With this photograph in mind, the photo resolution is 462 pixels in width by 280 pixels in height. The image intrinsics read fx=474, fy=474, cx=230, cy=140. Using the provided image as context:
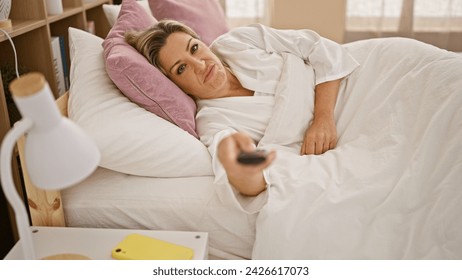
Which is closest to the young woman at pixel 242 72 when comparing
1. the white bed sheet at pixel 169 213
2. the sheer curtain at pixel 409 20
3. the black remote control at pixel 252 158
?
the white bed sheet at pixel 169 213

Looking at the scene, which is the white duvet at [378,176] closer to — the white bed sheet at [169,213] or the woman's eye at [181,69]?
the white bed sheet at [169,213]

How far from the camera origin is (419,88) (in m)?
1.26

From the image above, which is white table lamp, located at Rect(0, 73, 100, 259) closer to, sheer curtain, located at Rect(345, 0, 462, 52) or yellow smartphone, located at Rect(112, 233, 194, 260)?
yellow smartphone, located at Rect(112, 233, 194, 260)

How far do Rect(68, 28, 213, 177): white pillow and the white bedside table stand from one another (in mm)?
185

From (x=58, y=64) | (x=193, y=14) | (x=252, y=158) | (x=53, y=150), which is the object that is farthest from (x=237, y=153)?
(x=58, y=64)

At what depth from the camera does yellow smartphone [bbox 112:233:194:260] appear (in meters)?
0.89

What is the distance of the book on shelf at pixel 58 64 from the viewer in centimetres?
171

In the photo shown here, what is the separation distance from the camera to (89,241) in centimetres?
96

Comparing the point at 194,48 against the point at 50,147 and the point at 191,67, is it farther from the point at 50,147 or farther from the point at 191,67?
the point at 50,147

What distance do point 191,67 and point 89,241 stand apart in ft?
1.90

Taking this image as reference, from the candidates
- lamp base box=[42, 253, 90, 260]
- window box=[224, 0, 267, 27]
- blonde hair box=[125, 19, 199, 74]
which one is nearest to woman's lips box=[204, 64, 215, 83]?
blonde hair box=[125, 19, 199, 74]
